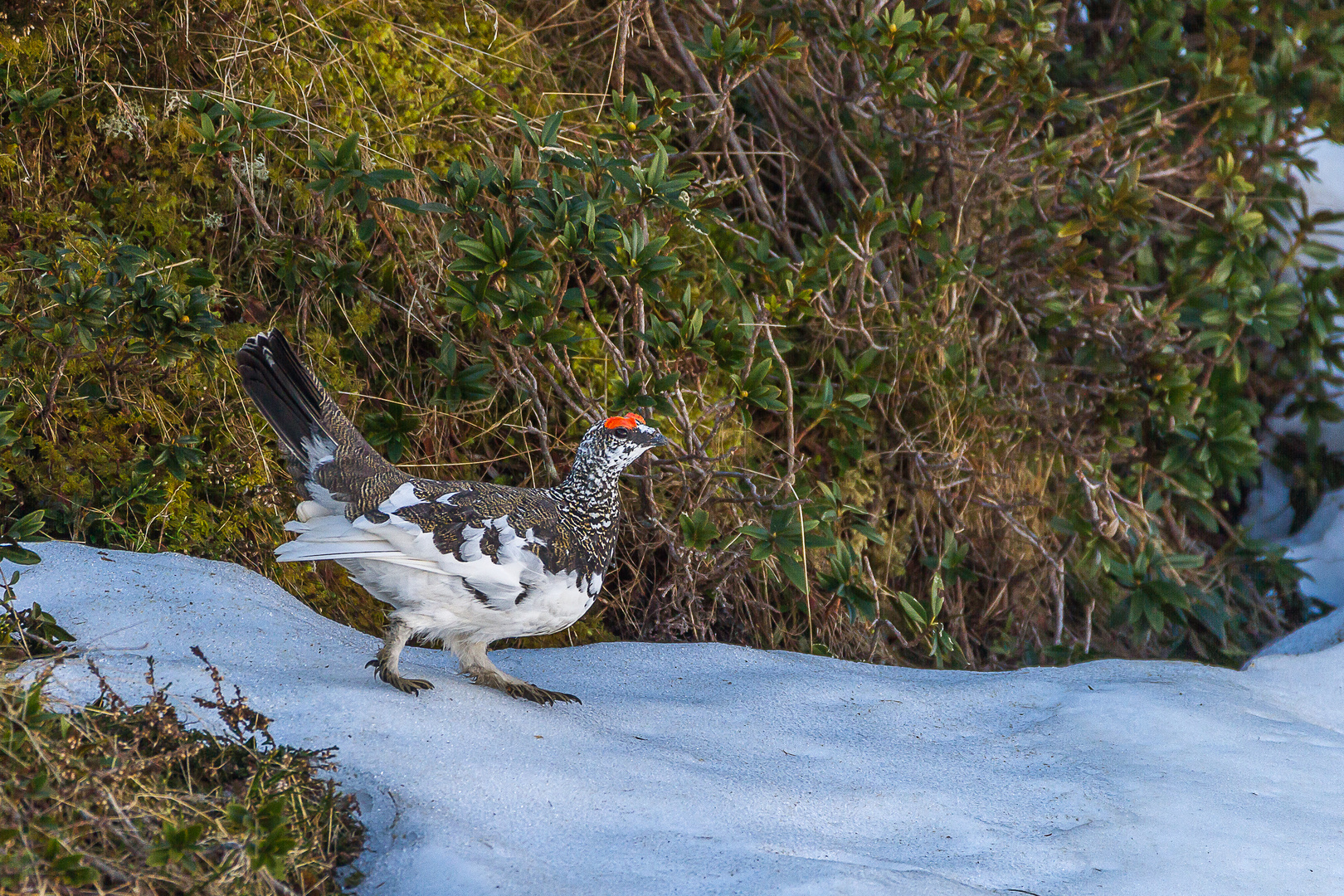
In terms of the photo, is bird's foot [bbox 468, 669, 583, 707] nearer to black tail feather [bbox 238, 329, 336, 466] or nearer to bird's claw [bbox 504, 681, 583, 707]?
bird's claw [bbox 504, 681, 583, 707]

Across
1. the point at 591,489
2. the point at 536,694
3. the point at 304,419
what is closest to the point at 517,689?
the point at 536,694

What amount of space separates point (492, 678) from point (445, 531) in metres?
0.50

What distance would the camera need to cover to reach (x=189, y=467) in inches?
139

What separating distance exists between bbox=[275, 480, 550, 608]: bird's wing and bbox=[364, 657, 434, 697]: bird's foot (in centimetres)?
27

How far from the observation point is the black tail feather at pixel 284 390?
2.89 m

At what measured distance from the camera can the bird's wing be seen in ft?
8.68

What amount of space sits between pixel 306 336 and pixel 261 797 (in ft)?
7.56

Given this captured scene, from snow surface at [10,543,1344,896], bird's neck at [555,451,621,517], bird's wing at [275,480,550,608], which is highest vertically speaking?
bird's neck at [555,451,621,517]

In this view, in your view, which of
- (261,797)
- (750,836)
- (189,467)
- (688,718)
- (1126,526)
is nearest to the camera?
(261,797)

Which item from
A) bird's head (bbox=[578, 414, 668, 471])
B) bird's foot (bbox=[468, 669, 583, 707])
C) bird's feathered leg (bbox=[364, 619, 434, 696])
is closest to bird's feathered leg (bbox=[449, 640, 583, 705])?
bird's foot (bbox=[468, 669, 583, 707])

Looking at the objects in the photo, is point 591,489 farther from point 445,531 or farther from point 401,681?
point 401,681

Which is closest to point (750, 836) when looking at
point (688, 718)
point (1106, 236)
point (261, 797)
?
point (688, 718)

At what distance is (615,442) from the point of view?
3.03m

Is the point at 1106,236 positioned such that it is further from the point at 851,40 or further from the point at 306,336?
the point at 306,336
